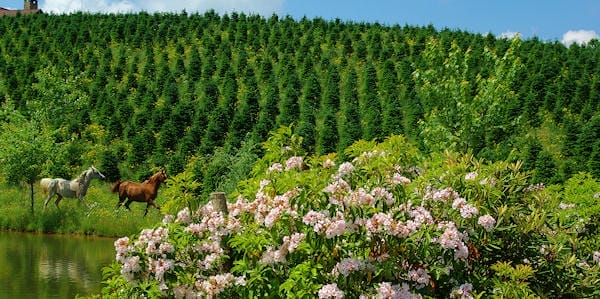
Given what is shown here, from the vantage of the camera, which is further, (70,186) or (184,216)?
(70,186)

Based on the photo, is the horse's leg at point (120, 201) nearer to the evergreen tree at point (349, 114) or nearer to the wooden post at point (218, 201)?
the evergreen tree at point (349, 114)

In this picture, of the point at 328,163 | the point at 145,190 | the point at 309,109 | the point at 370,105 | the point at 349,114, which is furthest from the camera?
the point at 370,105

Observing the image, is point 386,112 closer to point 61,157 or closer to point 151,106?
point 151,106

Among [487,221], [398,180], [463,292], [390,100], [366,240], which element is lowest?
[463,292]

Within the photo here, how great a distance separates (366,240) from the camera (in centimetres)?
727

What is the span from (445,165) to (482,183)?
570mm

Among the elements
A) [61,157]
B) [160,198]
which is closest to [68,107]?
[61,157]

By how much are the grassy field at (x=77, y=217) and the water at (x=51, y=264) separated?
934mm

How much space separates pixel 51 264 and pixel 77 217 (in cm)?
1055

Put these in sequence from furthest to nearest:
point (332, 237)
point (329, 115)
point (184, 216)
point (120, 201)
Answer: point (329, 115) < point (120, 201) < point (184, 216) < point (332, 237)

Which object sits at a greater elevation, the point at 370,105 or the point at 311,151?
the point at 370,105

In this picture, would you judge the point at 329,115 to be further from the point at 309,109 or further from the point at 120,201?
the point at 120,201

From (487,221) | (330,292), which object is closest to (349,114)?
(487,221)

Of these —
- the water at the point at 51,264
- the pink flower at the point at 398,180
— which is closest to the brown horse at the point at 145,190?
the water at the point at 51,264
